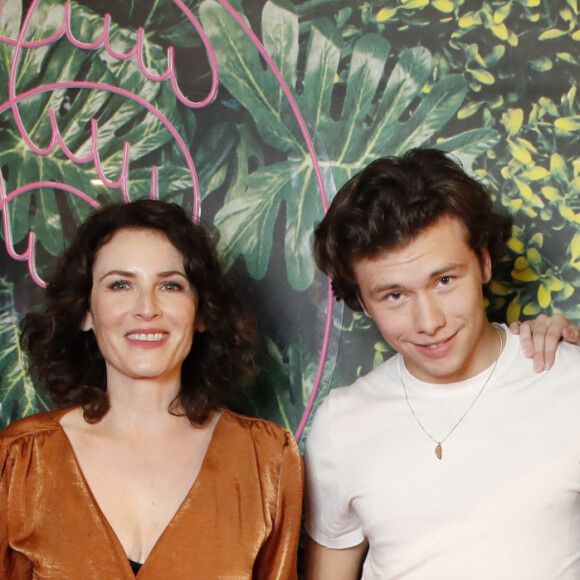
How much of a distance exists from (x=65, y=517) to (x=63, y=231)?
1.05 m

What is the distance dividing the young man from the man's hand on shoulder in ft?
0.08

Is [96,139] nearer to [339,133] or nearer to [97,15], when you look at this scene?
[97,15]

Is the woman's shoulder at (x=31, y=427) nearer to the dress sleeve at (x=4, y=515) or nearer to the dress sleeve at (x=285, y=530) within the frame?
the dress sleeve at (x=4, y=515)

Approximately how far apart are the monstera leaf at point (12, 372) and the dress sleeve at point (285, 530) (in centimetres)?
103

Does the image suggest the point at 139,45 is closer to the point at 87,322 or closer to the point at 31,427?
the point at 87,322

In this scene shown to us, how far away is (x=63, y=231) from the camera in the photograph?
2.71 meters

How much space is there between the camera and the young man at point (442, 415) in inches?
73.3

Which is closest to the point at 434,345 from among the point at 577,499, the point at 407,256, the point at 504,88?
the point at 407,256

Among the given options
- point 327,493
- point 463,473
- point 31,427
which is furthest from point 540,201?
point 31,427

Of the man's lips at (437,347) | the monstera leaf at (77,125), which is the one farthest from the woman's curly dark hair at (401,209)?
the monstera leaf at (77,125)

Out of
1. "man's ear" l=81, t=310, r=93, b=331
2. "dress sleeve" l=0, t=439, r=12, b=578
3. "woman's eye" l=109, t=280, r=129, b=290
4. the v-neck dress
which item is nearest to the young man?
the v-neck dress

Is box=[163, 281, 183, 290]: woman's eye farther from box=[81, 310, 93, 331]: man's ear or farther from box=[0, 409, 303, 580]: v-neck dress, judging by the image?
box=[0, 409, 303, 580]: v-neck dress

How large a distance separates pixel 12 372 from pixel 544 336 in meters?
1.70

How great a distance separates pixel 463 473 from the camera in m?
1.92
